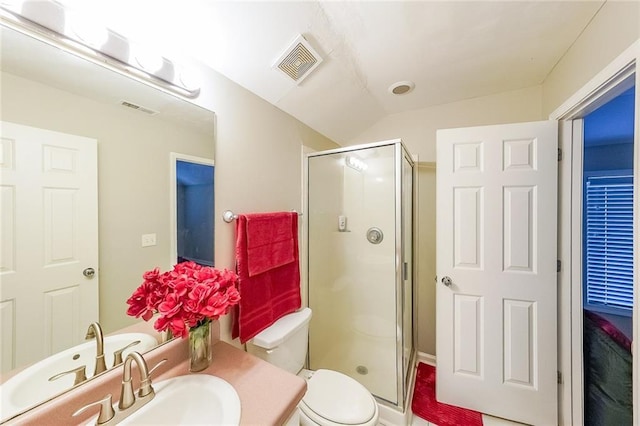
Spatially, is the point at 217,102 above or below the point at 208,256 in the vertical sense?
above

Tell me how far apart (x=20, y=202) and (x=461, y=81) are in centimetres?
234

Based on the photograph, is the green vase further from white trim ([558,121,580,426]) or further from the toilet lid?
white trim ([558,121,580,426])

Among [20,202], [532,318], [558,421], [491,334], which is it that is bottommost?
[558,421]

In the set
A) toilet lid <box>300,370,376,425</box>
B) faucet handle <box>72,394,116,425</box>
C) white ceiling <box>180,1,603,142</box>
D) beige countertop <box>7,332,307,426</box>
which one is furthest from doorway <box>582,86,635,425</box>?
faucet handle <box>72,394,116,425</box>

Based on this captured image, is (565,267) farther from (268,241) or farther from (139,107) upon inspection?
(139,107)

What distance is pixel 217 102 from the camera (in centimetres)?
119

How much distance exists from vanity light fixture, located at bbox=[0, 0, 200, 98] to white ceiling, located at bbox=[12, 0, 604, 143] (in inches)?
2.6

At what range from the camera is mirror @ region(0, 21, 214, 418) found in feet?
2.12

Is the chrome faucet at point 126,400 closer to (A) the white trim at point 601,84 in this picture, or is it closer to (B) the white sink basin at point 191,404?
(B) the white sink basin at point 191,404

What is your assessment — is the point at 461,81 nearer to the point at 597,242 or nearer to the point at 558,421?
the point at 597,242

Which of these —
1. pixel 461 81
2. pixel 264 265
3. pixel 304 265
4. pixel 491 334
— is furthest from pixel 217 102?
pixel 491 334

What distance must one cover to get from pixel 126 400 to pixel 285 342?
747mm

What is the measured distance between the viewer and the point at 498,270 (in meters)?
1.54

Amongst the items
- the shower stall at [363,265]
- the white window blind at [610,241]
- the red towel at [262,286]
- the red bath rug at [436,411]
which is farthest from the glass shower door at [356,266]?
the white window blind at [610,241]
